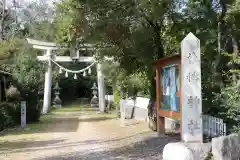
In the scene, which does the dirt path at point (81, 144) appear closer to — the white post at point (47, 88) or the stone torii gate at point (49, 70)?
the stone torii gate at point (49, 70)

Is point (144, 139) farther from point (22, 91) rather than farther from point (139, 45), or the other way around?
point (22, 91)

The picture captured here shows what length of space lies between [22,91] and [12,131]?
150 inches

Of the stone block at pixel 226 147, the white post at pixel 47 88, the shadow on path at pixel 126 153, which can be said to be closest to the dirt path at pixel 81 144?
the shadow on path at pixel 126 153

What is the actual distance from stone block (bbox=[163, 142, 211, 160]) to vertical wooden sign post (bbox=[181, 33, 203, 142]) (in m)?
0.91

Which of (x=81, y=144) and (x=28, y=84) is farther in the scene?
(x=28, y=84)

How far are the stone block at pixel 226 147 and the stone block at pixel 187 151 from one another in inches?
9.6

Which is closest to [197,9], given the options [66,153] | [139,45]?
[139,45]

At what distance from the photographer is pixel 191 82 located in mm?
9641

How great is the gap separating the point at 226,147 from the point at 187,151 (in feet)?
2.90

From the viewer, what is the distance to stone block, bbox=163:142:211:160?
8078 mm

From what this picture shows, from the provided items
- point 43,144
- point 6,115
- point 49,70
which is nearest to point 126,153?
point 43,144

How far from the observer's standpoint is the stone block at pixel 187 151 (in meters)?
8.08

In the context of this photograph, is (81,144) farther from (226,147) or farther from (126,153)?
(226,147)

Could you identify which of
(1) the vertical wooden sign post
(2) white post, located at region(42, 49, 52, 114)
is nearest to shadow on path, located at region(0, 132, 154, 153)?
(1) the vertical wooden sign post
